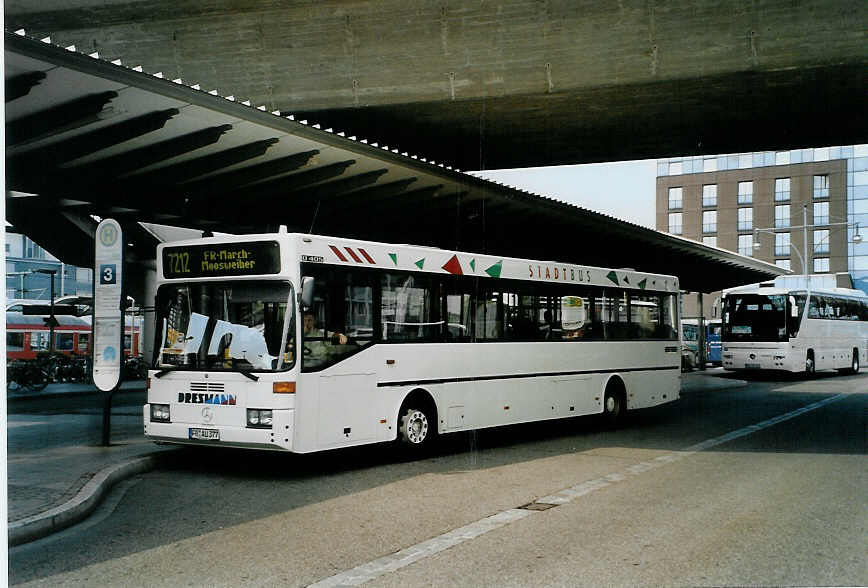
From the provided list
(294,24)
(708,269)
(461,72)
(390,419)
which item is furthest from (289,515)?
(708,269)

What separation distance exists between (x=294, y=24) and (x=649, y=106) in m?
7.49

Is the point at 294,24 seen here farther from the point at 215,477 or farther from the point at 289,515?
the point at 289,515

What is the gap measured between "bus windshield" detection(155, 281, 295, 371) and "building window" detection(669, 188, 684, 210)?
97.0m

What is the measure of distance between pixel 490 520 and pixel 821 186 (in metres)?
97.3

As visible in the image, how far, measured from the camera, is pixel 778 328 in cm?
3497

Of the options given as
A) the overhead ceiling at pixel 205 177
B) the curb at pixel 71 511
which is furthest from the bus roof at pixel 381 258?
the curb at pixel 71 511

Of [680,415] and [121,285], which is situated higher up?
[121,285]

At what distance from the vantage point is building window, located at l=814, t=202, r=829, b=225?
94.7 metres

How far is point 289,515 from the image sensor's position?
8.66 m

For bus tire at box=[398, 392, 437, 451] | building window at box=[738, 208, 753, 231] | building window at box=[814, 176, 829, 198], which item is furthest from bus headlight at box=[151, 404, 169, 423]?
building window at box=[814, 176, 829, 198]

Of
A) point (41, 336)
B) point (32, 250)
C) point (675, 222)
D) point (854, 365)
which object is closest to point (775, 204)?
point (675, 222)

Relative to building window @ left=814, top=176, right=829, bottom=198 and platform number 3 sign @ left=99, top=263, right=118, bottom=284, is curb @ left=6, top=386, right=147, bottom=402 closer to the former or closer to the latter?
platform number 3 sign @ left=99, top=263, right=118, bottom=284

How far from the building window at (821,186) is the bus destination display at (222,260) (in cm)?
9502

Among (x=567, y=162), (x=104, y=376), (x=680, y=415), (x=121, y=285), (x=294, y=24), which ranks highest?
(x=294, y=24)
